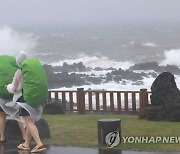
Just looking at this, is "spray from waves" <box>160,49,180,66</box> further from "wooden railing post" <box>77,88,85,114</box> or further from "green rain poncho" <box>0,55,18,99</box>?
"green rain poncho" <box>0,55,18,99</box>

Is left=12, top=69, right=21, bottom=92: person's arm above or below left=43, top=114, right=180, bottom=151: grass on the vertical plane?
above

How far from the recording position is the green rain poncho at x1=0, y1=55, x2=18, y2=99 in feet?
28.0

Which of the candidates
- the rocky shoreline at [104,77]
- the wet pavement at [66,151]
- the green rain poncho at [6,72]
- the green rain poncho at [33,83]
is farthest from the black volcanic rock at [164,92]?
the rocky shoreline at [104,77]

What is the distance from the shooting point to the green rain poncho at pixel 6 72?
8.52 metres

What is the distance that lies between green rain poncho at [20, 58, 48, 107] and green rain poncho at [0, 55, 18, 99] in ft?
1.93

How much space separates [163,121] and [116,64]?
38.5m

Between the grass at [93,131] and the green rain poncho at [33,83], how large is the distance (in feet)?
4.69

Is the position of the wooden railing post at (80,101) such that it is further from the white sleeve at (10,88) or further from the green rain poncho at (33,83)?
the green rain poncho at (33,83)

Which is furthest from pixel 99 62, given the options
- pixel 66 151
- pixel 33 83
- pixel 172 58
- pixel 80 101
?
pixel 33 83

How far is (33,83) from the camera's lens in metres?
7.88

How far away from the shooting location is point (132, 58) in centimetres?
5400

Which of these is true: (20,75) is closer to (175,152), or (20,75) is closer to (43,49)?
(175,152)

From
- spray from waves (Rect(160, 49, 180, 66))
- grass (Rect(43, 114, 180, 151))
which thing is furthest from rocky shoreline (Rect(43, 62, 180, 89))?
grass (Rect(43, 114, 180, 151))

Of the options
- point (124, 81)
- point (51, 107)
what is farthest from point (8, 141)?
point (124, 81)
